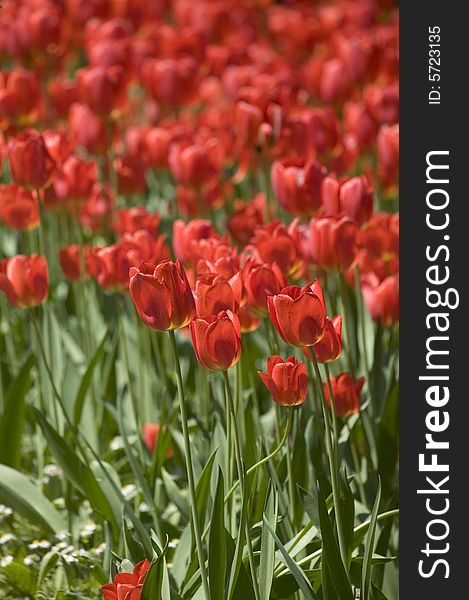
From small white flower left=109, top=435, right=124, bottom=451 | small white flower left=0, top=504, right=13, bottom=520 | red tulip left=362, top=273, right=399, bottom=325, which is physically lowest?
small white flower left=0, top=504, right=13, bottom=520

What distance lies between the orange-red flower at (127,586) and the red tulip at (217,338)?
38 centimetres

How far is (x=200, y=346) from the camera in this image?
5.94 ft

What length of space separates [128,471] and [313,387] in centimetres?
86

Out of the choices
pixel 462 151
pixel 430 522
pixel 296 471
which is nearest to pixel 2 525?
pixel 296 471

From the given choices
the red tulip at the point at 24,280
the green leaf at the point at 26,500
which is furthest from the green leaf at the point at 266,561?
the green leaf at the point at 26,500

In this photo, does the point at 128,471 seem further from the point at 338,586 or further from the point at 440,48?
the point at 440,48

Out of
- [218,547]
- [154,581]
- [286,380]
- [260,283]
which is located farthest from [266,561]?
[260,283]

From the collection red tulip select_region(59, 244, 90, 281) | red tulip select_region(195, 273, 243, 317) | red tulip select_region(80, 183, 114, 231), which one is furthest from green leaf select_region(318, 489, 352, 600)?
red tulip select_region(80, 183, 114, 231)

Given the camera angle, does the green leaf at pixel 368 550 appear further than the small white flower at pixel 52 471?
No

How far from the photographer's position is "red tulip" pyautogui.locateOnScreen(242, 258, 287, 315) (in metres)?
2.11

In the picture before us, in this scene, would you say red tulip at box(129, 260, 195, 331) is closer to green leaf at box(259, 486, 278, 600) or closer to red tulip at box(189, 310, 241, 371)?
red tulip at box(189, 310, 241, 371)

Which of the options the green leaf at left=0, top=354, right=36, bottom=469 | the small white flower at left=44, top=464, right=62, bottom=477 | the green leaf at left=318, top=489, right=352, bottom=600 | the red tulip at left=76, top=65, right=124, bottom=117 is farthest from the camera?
the red tulip at left=76, top=65, right=124, bottom=117

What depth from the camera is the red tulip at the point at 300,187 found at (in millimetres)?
2725

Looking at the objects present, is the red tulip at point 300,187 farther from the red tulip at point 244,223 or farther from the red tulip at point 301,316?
the red tulip at point 301,316
